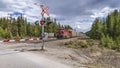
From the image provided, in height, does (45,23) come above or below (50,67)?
above

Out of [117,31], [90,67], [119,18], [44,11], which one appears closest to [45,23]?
[44,11]

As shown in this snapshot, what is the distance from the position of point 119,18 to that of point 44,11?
193 ft

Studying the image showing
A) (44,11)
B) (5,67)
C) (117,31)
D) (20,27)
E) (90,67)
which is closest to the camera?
(5,67)

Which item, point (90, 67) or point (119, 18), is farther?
point (119, 18)

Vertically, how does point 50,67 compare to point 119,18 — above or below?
below

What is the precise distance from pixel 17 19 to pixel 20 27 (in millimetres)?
6012

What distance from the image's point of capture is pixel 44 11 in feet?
66.6

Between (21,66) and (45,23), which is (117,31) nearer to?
(45,23)

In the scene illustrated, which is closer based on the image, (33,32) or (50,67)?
(50,67)

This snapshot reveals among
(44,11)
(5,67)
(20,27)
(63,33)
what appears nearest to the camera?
(5,67)

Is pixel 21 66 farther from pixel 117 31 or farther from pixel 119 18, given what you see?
pixel 119 18

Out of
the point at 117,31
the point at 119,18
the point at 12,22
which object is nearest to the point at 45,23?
the point at 117,31

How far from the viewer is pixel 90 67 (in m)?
12.8

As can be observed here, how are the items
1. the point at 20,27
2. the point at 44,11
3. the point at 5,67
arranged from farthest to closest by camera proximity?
the point at 20,27
the point at 44,11
the point at 5,67
